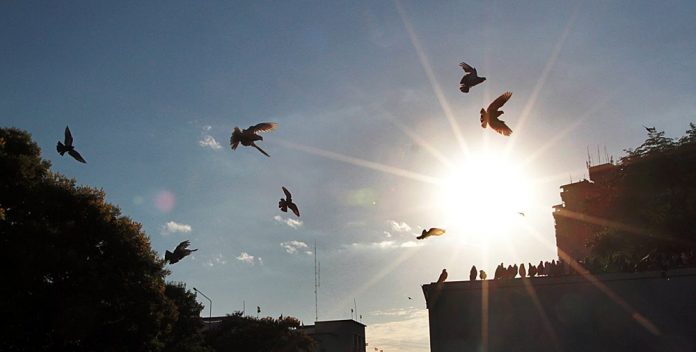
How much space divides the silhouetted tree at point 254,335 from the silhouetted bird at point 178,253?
4498 cm

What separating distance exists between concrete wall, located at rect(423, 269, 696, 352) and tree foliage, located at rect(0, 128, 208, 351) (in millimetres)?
16403

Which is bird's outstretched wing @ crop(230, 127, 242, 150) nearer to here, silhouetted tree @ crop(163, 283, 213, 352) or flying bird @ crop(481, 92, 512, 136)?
flying bird @ crop(481, 92, 512, 136)

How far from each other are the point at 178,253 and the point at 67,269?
648 centimetres

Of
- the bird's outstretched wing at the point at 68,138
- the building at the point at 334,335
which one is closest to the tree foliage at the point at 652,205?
the bird's outstretched wing at the point at 68,138

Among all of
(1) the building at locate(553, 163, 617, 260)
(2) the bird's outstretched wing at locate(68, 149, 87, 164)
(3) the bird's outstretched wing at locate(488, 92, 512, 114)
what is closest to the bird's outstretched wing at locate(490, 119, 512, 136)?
(3) the bird's outstretched wing at locate(488, 92, 512, 114)

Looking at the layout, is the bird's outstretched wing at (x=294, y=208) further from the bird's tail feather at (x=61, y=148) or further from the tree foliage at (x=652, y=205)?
the tree foliage at (x=652, y=205)

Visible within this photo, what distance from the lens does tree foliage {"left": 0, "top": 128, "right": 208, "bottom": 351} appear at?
27641 millimetres

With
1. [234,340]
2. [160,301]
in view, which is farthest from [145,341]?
[234,340]

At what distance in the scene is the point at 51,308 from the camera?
2844 cm

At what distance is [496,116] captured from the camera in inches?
697

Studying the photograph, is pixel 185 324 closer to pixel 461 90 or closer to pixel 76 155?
pixel 76 155

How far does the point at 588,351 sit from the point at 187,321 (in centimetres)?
3242

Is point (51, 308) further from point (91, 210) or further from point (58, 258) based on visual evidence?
point (91, 210)

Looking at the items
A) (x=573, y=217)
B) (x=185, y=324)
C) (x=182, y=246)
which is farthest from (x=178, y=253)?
(x=573, y=217)
